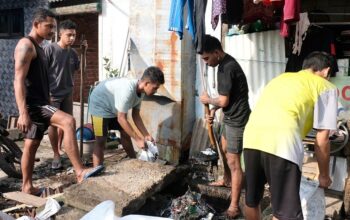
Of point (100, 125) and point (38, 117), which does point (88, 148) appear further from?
point (38, 117)

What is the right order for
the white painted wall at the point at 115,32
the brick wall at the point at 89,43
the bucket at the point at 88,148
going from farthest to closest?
the brick wall at the point at 89,43
the white painted wall at the point at 115,32
the bucket at the point at 88,148

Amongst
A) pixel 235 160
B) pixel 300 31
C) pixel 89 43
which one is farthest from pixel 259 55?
pixel 89 43

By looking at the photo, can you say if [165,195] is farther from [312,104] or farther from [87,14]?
[87,14]

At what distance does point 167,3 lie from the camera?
635 centimetres

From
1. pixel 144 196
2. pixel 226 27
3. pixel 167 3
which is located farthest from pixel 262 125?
pixel 167 3

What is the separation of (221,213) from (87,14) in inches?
241

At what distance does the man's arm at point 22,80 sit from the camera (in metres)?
4.59

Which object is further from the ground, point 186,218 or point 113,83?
point 113,83

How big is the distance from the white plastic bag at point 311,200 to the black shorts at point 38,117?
3083mm

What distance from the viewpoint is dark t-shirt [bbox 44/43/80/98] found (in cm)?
629

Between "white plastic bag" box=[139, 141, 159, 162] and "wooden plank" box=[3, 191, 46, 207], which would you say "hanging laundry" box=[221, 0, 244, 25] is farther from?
"wooden plank" box=[3, 191, 46, 207]

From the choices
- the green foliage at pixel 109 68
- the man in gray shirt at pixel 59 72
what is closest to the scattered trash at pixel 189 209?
Result: the man in gray shirt at pixel 59 72

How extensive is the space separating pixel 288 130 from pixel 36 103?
3.19 meters

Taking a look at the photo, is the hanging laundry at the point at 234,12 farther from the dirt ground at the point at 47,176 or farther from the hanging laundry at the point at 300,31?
the dirt ground at the point at 47,176
